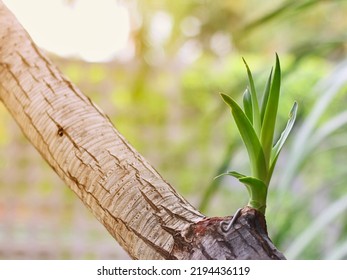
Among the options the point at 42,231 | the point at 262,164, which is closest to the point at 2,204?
the point at 42,231

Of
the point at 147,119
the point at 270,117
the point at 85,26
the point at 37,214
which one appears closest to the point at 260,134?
the point at 270,117

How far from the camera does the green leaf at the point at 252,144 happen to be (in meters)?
0.37

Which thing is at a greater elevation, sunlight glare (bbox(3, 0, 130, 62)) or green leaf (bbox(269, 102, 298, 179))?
sunlight glare (bbox(3, 0, 130, 62))

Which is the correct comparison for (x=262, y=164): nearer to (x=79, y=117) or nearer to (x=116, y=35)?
(x=79, y=117)

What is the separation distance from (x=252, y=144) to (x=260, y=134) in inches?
0.6

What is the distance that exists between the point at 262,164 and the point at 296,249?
1.82ft

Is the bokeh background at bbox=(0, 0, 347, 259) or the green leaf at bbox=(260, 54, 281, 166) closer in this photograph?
the green leaf at bbox=(260, 54, 281, 166)

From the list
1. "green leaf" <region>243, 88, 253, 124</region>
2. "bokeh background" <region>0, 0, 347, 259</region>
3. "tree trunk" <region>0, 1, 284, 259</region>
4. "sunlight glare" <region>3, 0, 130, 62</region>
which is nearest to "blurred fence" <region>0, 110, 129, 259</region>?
"bokeh background" <region>0, 0, 347, 259</region>

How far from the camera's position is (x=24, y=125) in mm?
508

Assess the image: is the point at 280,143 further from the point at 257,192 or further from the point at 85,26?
the point at 85,26

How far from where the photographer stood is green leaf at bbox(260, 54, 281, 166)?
0.38 metres

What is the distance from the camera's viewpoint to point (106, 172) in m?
0.43

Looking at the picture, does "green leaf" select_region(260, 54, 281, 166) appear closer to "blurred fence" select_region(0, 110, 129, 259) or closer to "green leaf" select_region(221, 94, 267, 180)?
"green leaf" select_region(221, 94, 267, 180)

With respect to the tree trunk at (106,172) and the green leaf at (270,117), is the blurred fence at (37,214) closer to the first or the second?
the tree trunk at (106,172)
